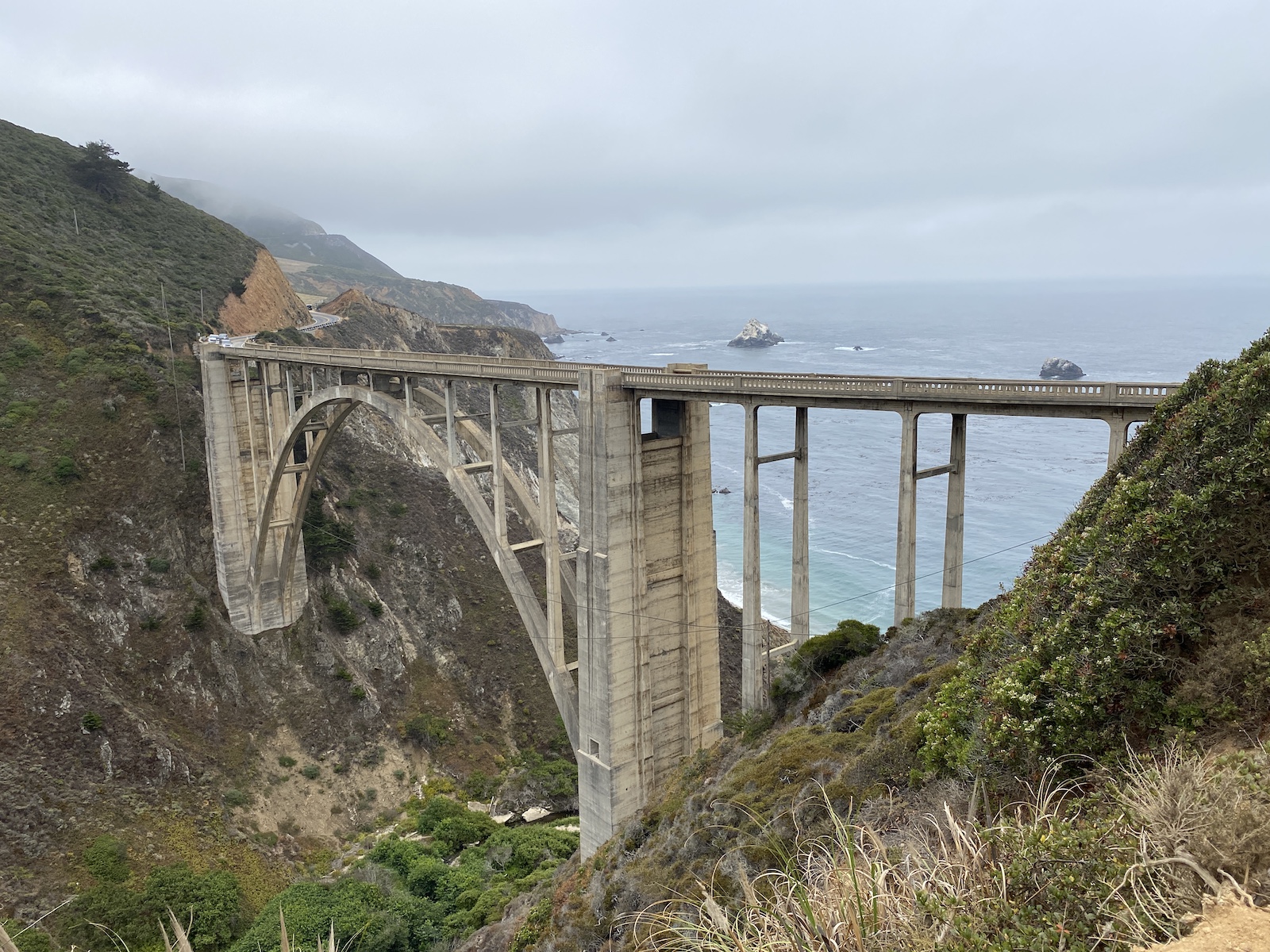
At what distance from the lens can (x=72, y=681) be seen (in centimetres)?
2759

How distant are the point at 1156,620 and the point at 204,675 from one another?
33509 millimetres

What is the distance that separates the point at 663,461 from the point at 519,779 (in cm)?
1834

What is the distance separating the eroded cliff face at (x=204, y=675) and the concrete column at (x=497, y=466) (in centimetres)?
1551

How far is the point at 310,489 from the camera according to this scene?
32906mm

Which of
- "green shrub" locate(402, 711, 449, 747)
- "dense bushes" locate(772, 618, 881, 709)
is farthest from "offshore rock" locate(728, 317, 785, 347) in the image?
"dense bushes" locate(772, 618, 881, 709)

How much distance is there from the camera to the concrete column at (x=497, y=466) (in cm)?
2125

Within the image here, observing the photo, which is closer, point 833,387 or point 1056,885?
point 1056,885

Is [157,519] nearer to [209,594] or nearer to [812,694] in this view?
[209,594]

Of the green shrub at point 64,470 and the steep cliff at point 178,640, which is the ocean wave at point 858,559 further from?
the green shrub at point 64,470

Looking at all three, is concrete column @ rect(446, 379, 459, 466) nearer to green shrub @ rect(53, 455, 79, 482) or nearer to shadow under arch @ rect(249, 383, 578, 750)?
shadow under arch @ rect(249, 383, 578, 750)

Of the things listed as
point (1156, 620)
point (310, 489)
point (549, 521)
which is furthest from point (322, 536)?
point (1156, 620)

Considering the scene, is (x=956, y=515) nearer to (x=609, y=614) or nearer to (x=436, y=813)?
(x=609, y=614)

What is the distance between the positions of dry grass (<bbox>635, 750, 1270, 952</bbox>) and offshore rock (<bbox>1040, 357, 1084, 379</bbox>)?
89.4m

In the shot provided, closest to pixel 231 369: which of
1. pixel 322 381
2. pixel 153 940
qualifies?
pixel 322 381
